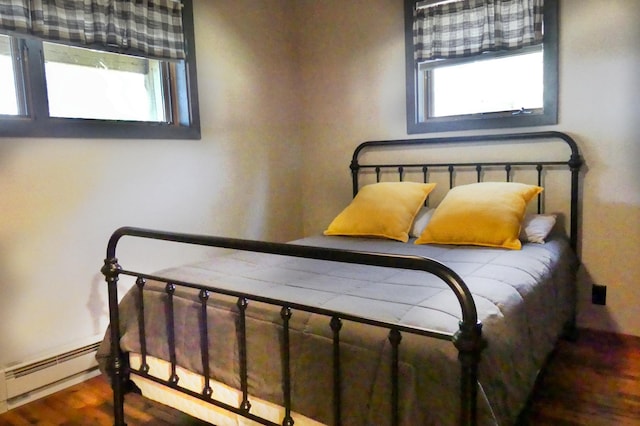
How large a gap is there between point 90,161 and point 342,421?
6.00ft

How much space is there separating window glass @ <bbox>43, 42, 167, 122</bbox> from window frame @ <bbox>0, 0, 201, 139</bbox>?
8cm

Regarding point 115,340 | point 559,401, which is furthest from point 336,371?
point 559,401

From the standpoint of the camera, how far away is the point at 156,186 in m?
2.75

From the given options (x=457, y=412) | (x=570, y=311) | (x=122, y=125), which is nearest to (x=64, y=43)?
(x=122, y=125)

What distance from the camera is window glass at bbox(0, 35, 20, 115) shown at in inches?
86.6

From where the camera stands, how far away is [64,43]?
2.31 meters

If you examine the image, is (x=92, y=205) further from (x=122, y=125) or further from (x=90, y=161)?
(x=122, y=125)

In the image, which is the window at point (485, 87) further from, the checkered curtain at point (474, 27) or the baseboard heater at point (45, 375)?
the baseboard heater at point (45, 375)

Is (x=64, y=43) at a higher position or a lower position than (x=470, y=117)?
higher

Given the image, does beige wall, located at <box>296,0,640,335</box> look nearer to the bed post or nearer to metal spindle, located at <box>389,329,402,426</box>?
metal spindle, located at <box>389,329,402,426</box>

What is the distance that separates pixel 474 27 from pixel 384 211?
121cm

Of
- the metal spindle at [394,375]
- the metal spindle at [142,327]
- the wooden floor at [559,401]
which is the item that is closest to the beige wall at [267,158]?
the wooden floor at [559,401]

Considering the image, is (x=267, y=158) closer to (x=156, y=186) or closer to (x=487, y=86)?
(x=156, y=186)

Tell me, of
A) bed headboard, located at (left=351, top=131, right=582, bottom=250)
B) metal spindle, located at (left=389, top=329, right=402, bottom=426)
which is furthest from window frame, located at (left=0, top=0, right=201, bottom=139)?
metal spindle, located at (left=389, top=329, right=402, bottom=426)
